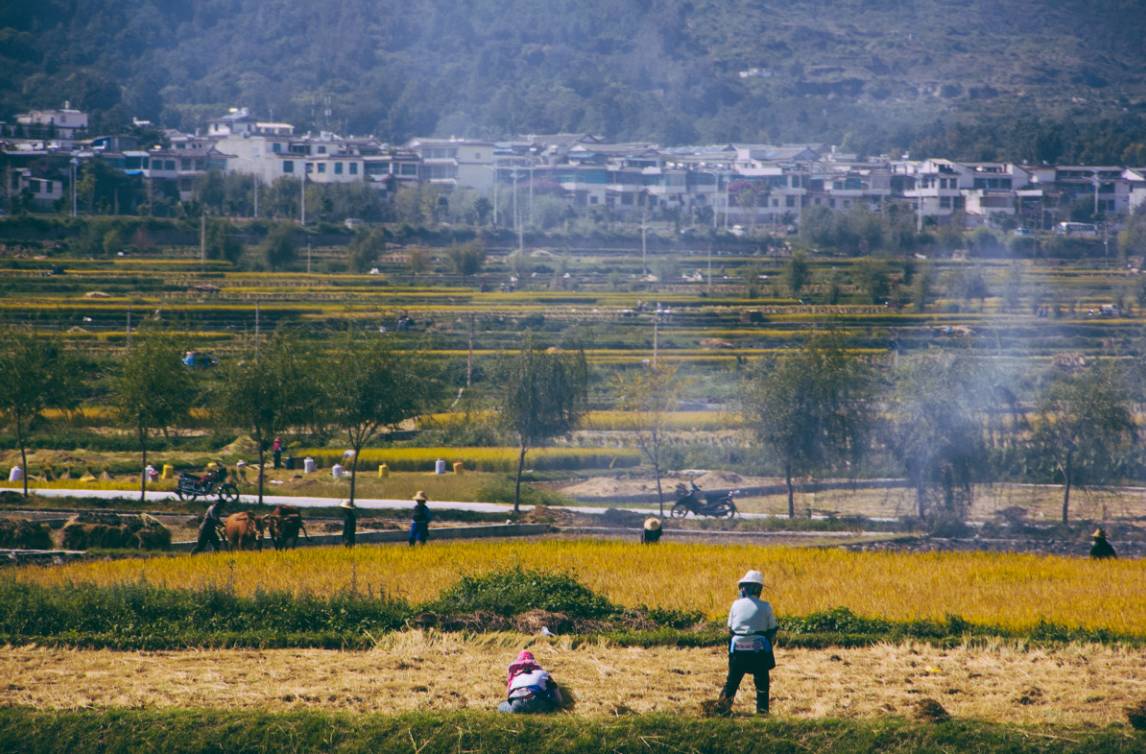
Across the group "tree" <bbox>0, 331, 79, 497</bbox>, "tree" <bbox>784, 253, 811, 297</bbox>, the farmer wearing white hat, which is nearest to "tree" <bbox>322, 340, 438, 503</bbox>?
"tree" <bbox>0, 331, 79, 497</bbox>

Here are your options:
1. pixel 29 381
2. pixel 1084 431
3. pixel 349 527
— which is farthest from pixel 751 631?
pixel 29 381

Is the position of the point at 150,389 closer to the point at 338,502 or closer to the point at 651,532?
the point at 338,502

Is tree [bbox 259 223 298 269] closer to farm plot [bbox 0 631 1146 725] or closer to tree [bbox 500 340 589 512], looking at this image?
tree [bbox 500 340 589 512]

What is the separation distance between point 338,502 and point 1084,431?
17347mm

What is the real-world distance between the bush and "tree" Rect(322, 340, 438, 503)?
45.9ft

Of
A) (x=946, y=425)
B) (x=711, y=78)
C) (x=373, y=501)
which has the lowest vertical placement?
(x=373, y=501)

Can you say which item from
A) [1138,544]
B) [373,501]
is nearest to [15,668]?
[373,501]

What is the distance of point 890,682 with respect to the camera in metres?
15.4

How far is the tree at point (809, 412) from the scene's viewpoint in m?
33.3

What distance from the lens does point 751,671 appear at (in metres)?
13.3

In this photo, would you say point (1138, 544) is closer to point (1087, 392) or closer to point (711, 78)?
point (1087, 392)

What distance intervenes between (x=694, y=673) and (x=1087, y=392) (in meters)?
21.1

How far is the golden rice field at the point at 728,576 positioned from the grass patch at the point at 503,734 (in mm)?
4375

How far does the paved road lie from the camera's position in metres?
30.6
